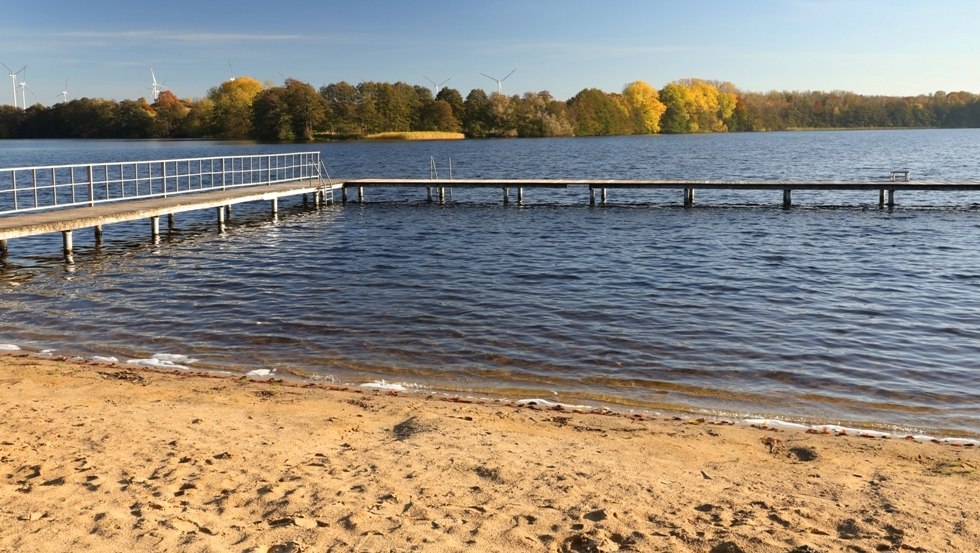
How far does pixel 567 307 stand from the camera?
1495 centimetres

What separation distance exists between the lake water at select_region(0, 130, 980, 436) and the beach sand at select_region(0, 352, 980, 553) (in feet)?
5.54

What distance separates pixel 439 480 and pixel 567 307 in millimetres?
8782

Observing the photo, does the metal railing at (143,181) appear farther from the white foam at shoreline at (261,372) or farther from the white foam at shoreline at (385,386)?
the white foam at shoreline at (385,386)

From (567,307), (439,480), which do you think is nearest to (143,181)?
(567,307)

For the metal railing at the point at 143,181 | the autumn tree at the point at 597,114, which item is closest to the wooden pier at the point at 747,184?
the metal railing at the point at 143,181

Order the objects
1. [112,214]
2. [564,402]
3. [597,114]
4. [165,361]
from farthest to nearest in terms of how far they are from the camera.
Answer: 1. [597,114]
2. [112,214]
3. [165,361]
4. [564,402]

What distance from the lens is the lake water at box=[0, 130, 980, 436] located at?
34.1 ft

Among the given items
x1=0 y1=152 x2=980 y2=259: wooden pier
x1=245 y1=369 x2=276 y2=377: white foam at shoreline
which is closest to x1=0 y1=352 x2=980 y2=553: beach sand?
x1=245 y1=369 x2=276 y2=377: white foam at shoreline

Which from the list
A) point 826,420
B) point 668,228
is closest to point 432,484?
point 826,420

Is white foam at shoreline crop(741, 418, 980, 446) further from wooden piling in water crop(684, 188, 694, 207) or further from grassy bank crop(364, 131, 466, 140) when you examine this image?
grassy bank crop(364, 131, 466, 140)

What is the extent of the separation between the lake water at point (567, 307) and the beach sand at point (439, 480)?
1.69 meters

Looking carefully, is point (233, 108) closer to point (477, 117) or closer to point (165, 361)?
point (477, 117)

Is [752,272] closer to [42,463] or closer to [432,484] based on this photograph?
[432,484]

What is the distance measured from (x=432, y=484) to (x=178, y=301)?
34.2 feet
